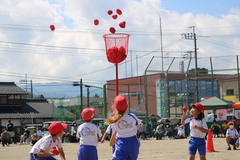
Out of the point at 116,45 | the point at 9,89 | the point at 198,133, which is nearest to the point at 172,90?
the point at 9,89

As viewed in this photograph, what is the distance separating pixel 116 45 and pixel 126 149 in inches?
195

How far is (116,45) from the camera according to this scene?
1188 centimetres

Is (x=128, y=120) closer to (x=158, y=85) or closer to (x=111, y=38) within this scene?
(x=111, y=38)

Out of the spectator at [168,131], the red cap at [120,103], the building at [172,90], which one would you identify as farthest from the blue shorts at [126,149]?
the building at [172,90]

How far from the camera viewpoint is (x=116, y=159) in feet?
24.4

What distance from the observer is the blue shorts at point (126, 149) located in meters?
7.39

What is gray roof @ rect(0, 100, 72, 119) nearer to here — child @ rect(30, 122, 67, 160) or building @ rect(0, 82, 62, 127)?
building @ rect(0, 82, 62, 127)

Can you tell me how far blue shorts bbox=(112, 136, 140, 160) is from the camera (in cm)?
739

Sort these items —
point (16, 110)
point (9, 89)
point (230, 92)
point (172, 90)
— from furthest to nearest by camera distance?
1. point (16, 110)
2. point (9, 89)
3. point (230, 92)
4. point (172, 90)

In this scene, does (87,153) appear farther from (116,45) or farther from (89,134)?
(116,45)

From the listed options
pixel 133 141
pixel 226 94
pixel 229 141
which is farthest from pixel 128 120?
pixel 226 94

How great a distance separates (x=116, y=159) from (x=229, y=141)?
11.0 m

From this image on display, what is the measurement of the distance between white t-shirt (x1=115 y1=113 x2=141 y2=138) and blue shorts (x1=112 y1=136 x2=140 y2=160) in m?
0.08

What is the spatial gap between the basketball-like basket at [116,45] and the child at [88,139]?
2970mm
